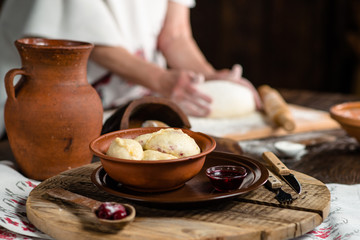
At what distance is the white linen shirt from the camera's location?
1769 mm

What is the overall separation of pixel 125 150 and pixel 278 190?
0.35 m

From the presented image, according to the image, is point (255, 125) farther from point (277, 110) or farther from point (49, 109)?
point (49, 109)

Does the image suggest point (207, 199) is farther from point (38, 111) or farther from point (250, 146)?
point (250, 146)

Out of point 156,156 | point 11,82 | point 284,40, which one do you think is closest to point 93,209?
point 156,156

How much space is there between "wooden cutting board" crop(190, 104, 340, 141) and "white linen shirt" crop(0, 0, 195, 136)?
48 cm

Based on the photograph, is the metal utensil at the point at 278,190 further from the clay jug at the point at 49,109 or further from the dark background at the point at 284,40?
the dark background at the point at 284,40

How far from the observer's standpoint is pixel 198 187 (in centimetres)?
100

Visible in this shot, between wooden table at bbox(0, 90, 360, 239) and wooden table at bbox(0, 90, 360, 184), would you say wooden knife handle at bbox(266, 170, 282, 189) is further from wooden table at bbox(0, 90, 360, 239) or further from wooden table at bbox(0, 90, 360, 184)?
wooden table at bbox(0, 90, 360, 184)

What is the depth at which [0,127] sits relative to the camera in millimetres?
1887

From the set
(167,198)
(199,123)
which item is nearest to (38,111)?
(167,198)

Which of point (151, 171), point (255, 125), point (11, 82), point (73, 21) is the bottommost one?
point (255, 125)

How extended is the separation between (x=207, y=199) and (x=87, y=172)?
0.38 metres

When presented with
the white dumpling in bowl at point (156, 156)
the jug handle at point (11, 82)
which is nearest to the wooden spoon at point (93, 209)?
the white dumpling in bowl at point (156, 156)

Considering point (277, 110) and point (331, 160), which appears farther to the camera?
point (277, 110)
